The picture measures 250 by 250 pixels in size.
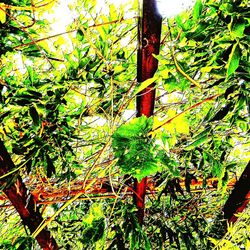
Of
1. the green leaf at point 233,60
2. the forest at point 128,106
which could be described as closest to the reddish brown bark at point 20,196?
the forest at point 128,106

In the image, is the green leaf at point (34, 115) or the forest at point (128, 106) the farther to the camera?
the green leaf at point (34, 115)

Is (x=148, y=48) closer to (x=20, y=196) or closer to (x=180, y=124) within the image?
(x=180, y=124)

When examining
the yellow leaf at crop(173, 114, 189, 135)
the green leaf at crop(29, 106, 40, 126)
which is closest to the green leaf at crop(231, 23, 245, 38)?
the yellow leaf at crop(173, 114, 189, 135)

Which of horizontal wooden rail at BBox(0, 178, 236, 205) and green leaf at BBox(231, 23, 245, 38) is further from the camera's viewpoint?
horizontal wooden rail at BBox(0, 178, 236, 205)

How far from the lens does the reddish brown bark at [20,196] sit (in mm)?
1028

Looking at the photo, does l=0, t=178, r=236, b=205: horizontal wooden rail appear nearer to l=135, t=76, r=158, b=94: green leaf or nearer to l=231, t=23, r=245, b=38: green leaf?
l=135, t=76, r=158, b=94: green leaf

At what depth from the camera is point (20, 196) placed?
114 cm

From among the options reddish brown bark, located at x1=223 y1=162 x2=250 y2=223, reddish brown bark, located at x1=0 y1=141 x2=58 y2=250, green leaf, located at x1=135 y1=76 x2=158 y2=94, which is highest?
green leaf, located at x1=135 y1=76 x2=158 y2=94

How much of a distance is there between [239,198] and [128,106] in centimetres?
63

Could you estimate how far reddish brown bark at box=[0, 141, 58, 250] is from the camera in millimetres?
1028

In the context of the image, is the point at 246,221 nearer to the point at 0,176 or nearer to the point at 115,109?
the point at 115,109

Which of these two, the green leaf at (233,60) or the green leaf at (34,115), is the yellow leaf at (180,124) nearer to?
the green leaf at (233,60)

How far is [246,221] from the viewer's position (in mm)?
1425

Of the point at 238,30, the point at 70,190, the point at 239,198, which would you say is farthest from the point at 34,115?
the point at 239,198
